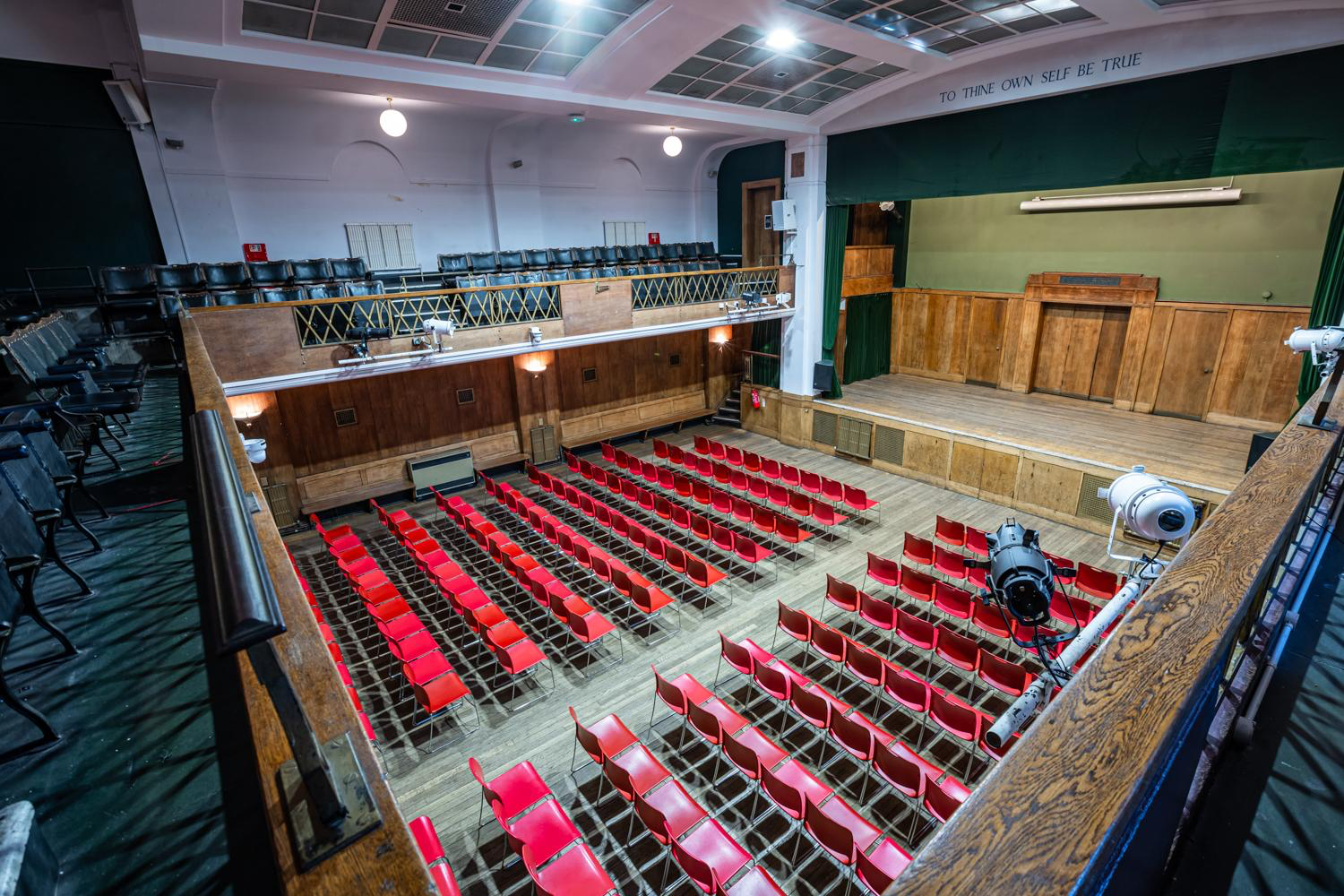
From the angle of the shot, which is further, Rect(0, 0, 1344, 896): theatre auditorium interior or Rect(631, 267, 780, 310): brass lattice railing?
Rect(631, 267, 780, 310): brass lattice railing

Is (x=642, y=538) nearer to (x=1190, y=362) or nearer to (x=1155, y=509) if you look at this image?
(x=1155, y=509)

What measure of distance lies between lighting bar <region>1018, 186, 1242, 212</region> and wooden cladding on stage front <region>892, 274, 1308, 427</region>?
4.45ft

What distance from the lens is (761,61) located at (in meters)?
9.63

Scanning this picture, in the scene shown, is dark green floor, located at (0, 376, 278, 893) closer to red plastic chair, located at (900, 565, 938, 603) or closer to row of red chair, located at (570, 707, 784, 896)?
row of red chair, located at (570, 707, 784, 896)

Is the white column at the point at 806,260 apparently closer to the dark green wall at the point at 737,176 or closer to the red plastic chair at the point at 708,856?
the dark green wall at the point at 737,176

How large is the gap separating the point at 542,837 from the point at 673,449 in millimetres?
9160

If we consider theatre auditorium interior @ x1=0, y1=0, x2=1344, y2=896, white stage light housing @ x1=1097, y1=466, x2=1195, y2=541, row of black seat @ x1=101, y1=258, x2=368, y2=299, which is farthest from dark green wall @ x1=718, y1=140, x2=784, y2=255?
white stage light housing @ x1=1097, y1=466, x2=1195, y2=541

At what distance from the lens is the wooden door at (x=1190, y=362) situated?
36.4ft

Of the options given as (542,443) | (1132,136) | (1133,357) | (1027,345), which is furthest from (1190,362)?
(542,443)

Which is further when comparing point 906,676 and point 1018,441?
point 1018,441

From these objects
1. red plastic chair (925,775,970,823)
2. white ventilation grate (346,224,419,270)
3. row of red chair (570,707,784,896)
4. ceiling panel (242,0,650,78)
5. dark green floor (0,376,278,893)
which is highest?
ceiling panel (242,0,650,78)

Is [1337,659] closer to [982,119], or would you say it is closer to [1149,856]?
[1149,856]

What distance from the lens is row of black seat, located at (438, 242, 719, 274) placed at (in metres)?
12.7

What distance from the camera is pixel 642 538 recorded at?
9.22m
